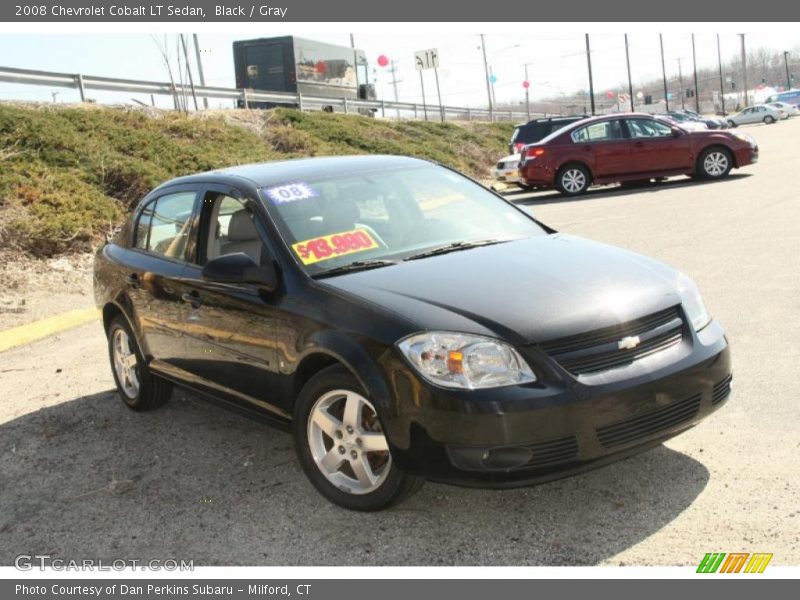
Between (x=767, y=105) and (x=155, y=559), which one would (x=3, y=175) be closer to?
(x=155, y=559)

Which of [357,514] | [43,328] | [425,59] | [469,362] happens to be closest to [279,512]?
[357,514]

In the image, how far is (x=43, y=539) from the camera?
394cm

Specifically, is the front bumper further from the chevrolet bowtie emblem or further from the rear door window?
the rear door window

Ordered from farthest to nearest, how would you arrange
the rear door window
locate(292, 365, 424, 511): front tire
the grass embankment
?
the grass embankment, the rear door window, locate(292, 365, 424, 511): front tire

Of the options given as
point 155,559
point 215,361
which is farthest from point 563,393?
point 215,361

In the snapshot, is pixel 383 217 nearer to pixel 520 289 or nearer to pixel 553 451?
pixel 520 289

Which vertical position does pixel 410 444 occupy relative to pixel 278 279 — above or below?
below

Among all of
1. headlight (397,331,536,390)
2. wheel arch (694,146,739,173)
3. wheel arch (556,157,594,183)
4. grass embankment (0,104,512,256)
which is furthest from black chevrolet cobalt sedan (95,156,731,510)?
wheel arch (694,146,739,173)

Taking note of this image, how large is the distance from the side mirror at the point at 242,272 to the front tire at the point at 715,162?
51.9ft

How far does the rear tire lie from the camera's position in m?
5.63

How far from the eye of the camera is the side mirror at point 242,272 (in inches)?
163

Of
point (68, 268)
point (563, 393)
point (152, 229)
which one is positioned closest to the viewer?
point (563, 393)

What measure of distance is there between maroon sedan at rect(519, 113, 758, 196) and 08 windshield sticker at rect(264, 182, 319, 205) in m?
14.2

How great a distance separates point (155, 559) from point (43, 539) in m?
0.68
